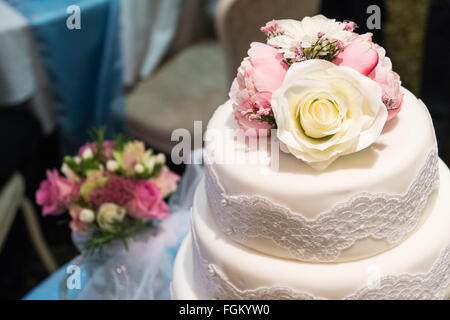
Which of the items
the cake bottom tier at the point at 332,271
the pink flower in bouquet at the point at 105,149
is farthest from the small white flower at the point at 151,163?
the cake bottom tier at the point at 332,271

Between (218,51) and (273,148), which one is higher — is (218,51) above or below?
below

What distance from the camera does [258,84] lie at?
2.92 feet

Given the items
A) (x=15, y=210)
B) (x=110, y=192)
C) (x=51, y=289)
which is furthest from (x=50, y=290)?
(x=15, y=210)

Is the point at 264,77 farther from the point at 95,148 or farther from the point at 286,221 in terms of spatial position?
the point at 95,148

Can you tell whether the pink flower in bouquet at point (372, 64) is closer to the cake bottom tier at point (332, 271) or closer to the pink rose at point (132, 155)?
the cake bottom tier at point (332, 271)

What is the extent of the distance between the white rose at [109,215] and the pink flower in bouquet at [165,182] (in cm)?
12

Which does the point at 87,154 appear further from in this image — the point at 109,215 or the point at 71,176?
the point at 109,215

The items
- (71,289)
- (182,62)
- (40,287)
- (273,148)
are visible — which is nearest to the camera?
(273,148)

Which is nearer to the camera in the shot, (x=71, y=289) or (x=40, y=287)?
(x=71, y=289)

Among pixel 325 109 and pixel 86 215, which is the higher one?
pixel 325 109

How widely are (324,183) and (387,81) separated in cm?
22

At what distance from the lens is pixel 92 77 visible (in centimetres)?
243

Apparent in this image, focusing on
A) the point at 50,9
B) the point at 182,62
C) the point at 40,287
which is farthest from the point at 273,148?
the point at 182,62

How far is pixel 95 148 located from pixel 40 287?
0.45m
